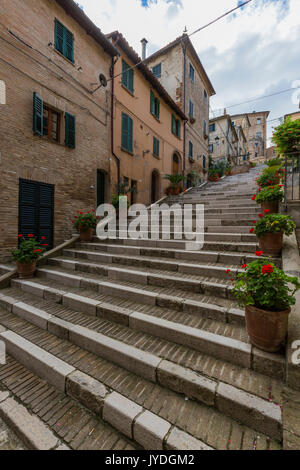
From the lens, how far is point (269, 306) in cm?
201

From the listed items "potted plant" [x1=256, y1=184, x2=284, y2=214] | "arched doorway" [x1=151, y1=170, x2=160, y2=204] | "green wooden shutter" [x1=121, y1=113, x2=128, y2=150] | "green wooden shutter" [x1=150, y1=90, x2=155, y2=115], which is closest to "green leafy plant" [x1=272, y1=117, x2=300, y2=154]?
"potted plant" [x1=256, y1=184, x2=284, y2=214]

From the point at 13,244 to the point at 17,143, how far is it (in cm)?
281

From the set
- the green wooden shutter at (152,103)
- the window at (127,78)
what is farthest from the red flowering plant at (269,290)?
the green wooden shutter at (152,103)

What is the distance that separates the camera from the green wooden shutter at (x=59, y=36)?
660cm

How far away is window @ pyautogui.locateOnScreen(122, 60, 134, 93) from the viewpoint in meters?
9.38

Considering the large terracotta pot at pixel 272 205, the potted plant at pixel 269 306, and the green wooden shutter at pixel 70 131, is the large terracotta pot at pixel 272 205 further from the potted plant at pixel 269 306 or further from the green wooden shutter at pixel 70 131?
the green wooden shutter at pixel 70 131

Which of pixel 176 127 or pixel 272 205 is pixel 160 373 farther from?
pixel 176 127

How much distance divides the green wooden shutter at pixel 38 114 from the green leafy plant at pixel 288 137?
21.6 feet

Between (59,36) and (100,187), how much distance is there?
5.05m

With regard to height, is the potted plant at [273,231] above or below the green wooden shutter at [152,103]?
below

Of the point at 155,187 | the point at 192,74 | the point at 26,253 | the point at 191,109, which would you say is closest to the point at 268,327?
the point at 26,253

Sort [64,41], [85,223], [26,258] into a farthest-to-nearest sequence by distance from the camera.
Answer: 1. [64,41]
2. [85,223]
3. [26,258]

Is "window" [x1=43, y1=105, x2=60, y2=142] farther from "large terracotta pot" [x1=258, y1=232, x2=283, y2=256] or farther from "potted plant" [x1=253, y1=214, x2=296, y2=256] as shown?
"large terracotta pot" [x1=258, y1=232, x2=283, y2=256]

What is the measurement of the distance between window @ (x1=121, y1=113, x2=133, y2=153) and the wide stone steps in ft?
30.2
